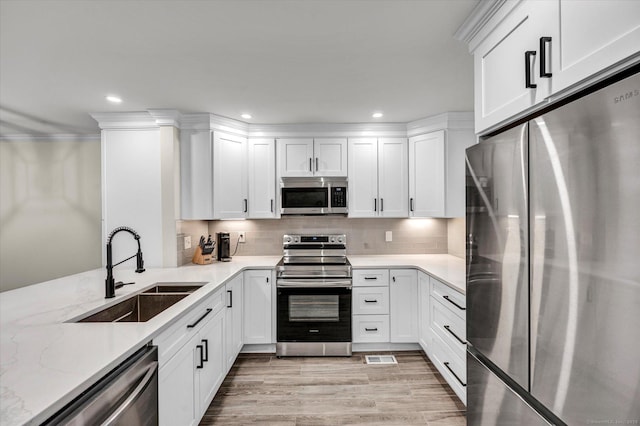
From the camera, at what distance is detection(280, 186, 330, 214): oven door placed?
10.9 feet

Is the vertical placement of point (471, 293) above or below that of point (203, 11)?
below

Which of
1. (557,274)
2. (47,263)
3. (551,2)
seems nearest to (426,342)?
(557,274)

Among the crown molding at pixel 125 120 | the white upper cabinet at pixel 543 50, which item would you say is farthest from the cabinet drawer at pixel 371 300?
the crown molding at pixel 125 120

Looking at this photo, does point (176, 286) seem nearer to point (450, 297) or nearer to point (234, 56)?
point (234, 56)

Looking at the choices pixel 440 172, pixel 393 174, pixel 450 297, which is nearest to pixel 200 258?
pixel 393 174

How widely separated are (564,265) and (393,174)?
2577mm

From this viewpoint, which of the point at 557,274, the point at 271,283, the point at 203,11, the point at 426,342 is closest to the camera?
the point at 557,274

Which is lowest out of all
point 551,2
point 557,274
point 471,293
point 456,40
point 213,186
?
point 471,293

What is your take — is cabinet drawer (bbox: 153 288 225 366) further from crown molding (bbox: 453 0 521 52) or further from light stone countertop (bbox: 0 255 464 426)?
crown molding (bbox: 453 0 521 52)

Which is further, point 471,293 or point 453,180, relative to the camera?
point 453,180

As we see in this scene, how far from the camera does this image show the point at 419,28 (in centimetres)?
157

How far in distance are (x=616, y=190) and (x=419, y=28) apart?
4.07 ft

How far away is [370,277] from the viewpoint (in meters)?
3.08

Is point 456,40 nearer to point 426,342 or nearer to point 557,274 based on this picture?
point 557,274
